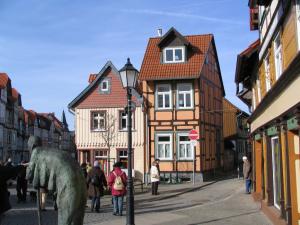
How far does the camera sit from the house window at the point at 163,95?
30719mm

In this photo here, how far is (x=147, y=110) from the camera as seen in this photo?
30.9m

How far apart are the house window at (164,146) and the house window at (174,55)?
4950 mm

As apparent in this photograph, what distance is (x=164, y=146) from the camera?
3047 cm

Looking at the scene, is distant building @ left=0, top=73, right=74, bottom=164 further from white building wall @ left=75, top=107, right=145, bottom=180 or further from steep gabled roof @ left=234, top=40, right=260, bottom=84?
steep gabled roof @ left=234, top=40, right=260, bottom=84

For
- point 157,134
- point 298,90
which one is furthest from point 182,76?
point 298,90

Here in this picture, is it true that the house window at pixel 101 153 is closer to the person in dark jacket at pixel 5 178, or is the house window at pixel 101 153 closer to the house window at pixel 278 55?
the house window at pixel 278 55

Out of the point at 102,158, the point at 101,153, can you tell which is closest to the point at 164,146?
the point at 102,158

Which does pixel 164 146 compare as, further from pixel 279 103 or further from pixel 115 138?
pixel 279 103

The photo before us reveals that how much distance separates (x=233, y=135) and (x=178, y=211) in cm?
3470

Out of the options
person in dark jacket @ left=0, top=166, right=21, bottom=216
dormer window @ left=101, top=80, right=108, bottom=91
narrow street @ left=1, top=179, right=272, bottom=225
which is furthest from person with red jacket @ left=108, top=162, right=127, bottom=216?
dormer window @ left=101, top=80, right=108, bottom=91

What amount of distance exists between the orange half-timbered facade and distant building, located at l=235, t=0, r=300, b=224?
11672 mm

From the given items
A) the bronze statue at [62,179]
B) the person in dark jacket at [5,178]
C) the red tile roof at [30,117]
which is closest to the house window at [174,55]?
the person in dark jacket at [5,178]

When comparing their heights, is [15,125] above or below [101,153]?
above

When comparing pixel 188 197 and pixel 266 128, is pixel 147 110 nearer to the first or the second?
pixel 188 197
